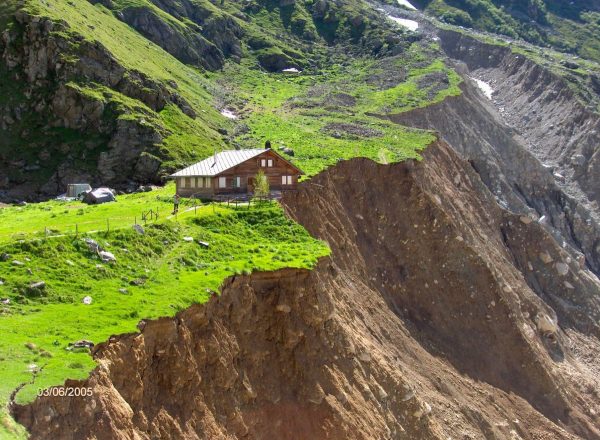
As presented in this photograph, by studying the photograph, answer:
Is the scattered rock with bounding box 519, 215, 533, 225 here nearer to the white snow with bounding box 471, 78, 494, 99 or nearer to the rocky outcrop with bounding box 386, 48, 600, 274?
the rocky outcrop with bounding box 386, 48, 600, 274

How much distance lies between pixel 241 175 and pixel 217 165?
196 centimetres

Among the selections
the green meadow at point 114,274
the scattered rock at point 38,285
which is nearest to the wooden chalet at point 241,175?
the green meadow at point 114,274

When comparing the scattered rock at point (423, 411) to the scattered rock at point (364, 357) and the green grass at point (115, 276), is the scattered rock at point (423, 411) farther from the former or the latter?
the green grass at point (115, 276)

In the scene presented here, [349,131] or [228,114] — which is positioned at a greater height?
[349,131]

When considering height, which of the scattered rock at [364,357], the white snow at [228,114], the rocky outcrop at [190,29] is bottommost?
the scattered rock at [364,357]

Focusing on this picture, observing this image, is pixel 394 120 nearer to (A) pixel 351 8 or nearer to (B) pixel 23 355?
(A) pixel 351 8

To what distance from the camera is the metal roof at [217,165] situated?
56406 mm

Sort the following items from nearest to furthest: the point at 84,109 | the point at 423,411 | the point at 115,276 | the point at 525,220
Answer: the point at 115,276 → the point at 423,411 → the point at 84,109 → the point at 525,220

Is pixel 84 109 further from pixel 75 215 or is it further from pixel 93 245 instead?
pixel 93 245

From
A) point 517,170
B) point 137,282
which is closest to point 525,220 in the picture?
point 517,170

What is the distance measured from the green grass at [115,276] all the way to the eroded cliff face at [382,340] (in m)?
0.89

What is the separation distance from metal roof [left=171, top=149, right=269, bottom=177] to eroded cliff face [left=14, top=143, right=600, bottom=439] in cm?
489

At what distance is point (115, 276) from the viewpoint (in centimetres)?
3578

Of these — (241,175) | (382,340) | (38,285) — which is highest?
(38,285)
